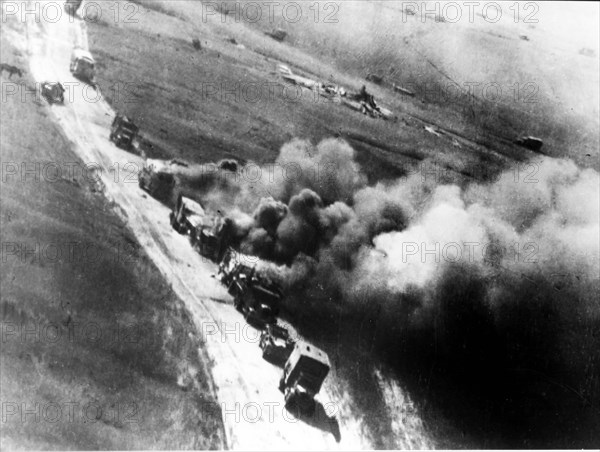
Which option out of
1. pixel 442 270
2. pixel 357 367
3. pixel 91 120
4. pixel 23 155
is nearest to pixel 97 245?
pixel 23 155

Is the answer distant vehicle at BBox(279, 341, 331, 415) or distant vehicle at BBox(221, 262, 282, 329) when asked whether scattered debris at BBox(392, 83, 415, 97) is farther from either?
distant vehicle at BBox(279, 341, 331, 415)

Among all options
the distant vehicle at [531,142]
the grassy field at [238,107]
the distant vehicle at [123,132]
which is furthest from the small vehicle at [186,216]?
the distant vehicle at [531,142]


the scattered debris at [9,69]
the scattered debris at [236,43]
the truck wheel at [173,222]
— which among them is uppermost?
the scattered debris at [236,43]

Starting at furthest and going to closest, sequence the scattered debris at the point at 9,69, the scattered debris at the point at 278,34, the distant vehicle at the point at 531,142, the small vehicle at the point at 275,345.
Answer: the scattered debris at the point at 278,34
the distant vehicle at the point at 531,142
the scattered debris at the point at 9,69
the small vehicle at the point at 275,345

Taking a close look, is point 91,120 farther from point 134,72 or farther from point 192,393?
point 192,393

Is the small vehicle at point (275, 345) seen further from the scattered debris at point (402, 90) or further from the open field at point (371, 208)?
the scattered debris at point (402, 90)

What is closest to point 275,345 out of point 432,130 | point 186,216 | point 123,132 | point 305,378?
point 305,378

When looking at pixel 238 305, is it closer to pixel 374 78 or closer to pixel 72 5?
pixel 374 78

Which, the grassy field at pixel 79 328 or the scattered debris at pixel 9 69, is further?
the scattered debris at pixel 9 69

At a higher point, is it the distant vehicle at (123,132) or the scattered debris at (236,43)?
the scattered debris at (236,43)
